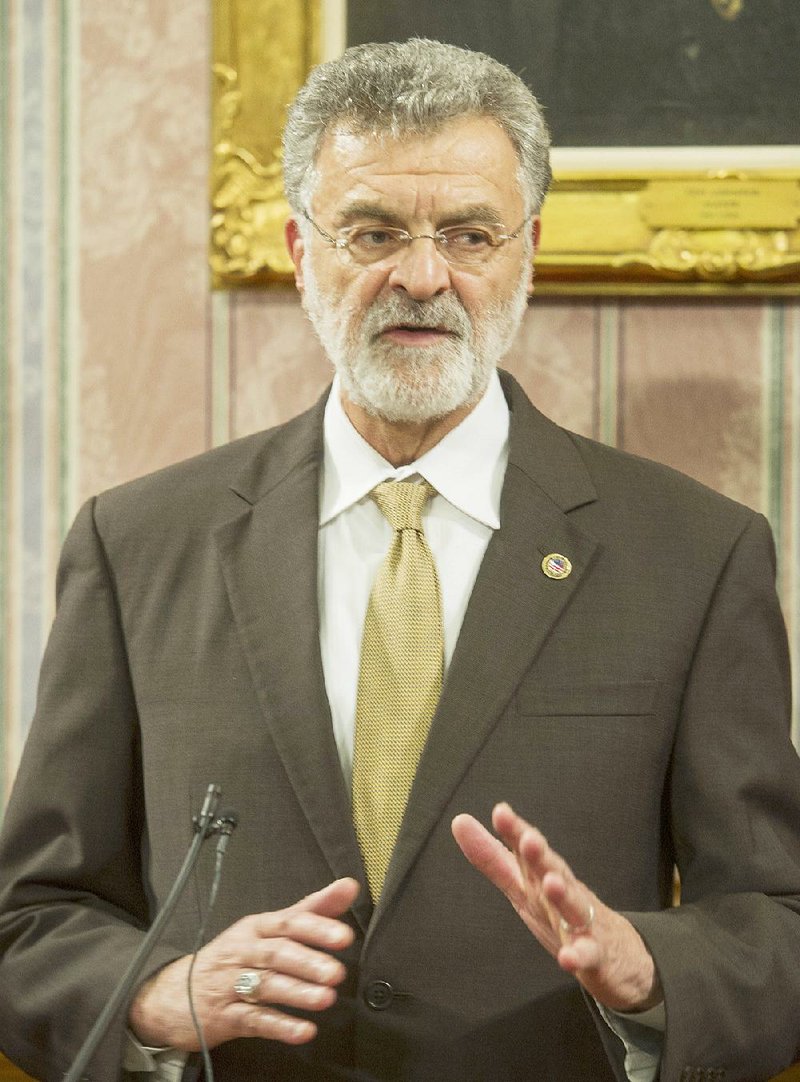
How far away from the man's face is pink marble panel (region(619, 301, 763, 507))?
→ 19.2 inches

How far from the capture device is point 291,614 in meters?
1.61

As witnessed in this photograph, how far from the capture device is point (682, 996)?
138cm

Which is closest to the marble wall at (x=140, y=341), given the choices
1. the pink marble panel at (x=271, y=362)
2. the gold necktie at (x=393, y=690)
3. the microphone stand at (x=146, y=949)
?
the pink marble panel at (x=271, y=362)

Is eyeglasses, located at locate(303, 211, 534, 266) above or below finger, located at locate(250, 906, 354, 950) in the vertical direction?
above

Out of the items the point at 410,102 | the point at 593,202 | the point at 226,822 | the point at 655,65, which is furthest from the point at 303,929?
the point at 655,65

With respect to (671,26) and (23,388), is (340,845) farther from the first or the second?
(671,26)

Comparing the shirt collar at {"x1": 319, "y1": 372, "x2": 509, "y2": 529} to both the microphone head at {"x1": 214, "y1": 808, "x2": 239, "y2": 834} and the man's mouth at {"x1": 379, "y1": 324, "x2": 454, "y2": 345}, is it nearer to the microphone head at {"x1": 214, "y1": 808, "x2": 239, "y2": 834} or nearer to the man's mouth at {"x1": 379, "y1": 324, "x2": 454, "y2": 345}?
the man's mouth at {"x1": 379, "y1": 324, "x2": 454, "y2": 345}

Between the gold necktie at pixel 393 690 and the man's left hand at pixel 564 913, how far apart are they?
9.2 inches

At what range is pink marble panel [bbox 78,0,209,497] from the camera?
2196 millimetres

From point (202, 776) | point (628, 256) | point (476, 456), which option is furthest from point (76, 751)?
point (628, 256)

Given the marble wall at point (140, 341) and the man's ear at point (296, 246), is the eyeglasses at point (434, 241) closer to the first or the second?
the man's ear at point (296, 246)

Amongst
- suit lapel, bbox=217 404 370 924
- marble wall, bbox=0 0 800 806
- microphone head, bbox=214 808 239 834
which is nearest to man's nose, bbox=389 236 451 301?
suit lapel, bbox=217 404 370 924

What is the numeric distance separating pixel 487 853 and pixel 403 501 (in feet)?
1.64

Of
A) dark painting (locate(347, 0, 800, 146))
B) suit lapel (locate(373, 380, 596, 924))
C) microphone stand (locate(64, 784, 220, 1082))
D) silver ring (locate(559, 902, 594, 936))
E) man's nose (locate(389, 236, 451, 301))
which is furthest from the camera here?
dark painting (locate(347, 0, 800, 146))
